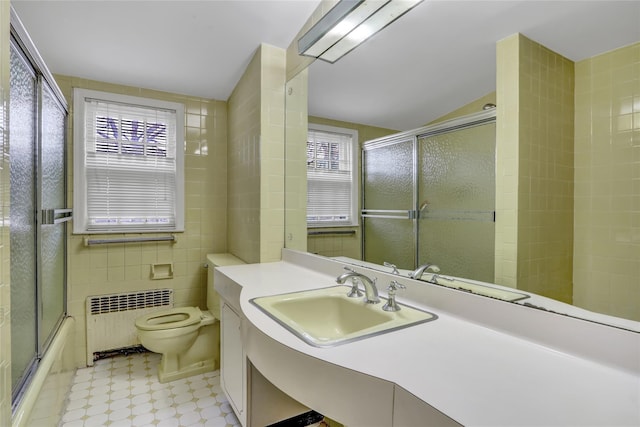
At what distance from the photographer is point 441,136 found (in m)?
1.20

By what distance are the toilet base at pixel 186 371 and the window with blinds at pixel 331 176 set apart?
1.34 meters

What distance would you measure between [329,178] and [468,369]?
1253 mm

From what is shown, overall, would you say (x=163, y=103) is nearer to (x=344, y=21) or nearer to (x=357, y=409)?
(x=344, y=21)

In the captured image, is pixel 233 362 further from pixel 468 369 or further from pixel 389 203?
pixel 468 369

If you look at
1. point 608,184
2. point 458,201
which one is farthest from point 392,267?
point 608,184

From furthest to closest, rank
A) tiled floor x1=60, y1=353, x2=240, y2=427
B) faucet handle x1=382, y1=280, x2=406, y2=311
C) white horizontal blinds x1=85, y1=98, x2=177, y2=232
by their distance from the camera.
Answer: white horizontal blinds x1=85, y1=98, x2=177, y2=232
tiled floor x1=60, y1=353, x2=240, y2=427
faucet handle x1=382, y1=280, x2=406, y2=311

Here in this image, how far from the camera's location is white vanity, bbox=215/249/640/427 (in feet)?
1.97

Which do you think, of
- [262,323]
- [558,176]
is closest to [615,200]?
[558,176]

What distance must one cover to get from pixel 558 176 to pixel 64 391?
2.64 m

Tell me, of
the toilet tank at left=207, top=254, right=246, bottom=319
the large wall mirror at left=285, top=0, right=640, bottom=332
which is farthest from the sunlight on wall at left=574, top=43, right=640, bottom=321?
the toilet tank at left=207, top=254, right=246, bottom=319

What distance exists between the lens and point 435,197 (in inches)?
48.7

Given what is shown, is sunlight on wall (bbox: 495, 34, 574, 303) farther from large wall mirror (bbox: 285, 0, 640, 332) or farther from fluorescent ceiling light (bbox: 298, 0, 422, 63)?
fluorescent ceiling light (bbox: 298, 0, 422, 63)

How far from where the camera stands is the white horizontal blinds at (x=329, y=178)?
5.58 feet

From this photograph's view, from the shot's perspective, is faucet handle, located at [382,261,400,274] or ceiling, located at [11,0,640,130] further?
faucet handle, located at [382,261,400,274]
